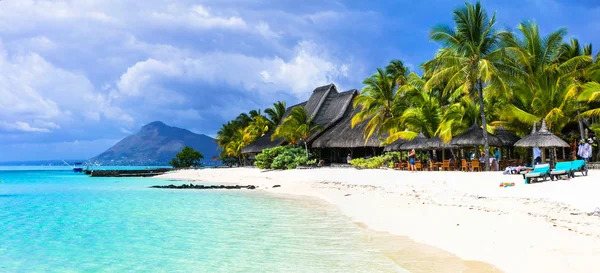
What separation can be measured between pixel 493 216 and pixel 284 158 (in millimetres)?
21919

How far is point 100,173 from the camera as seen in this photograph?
5000cm

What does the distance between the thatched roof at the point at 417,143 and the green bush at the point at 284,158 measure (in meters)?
8.24

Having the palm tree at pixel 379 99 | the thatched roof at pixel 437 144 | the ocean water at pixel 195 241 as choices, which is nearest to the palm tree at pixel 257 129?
the palm tree at pixel 379 99

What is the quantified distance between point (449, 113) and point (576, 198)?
13196mm

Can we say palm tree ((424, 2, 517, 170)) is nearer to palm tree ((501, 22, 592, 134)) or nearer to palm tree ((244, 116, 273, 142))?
palm tree ((501, 22, 592, 134))

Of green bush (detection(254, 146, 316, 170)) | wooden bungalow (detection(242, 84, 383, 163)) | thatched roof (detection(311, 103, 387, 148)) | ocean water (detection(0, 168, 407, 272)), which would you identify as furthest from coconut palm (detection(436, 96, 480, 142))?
ocean water (detection(0, 168, 407, 272))

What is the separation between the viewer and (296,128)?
31719 millimetres

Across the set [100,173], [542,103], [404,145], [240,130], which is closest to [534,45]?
[542,103]

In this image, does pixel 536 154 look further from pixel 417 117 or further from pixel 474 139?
pixel 417 117

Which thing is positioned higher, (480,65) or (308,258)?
(480,65)

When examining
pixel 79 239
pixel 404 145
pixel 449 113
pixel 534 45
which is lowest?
pixel 79 239

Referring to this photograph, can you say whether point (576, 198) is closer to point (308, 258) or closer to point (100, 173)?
point (308, 258)

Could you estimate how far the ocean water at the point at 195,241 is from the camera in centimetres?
664

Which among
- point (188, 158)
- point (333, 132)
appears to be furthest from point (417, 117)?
point (188, 158)
